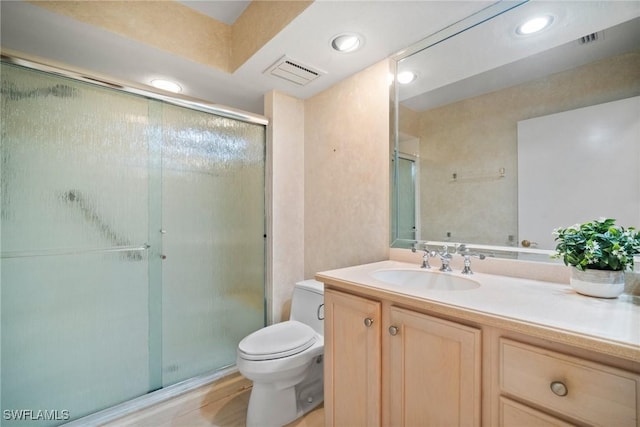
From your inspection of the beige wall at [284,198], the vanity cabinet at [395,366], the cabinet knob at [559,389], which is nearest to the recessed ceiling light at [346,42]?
the beige wall at [284,198]

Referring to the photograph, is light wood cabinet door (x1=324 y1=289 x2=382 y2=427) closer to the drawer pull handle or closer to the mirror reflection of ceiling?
the drawer pull handle

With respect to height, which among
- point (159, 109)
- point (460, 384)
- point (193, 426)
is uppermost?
point (159, 109)

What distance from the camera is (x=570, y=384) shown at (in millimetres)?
607

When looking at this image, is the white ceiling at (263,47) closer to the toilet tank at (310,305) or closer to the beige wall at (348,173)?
the beige wall at (348,173)

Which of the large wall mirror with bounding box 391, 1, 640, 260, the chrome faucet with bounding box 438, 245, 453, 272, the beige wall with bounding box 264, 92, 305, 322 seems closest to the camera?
the large wall mirror with bounding box 391, 1, 640, 260

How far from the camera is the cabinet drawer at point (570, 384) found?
0.55 meters

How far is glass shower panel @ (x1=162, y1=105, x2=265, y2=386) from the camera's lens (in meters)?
1.65

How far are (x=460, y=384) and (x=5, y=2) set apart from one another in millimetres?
2292

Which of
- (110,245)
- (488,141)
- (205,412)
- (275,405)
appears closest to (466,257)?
(488,141)

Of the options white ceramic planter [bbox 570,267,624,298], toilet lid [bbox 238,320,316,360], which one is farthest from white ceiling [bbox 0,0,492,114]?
toilet lid [bbox 238,320,316,360]

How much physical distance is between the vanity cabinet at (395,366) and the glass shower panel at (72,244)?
119cm

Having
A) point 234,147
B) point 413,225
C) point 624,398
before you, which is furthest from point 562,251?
point 234,147

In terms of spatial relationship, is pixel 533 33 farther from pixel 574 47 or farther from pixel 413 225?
pixel 413 225

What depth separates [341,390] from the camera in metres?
1.08
